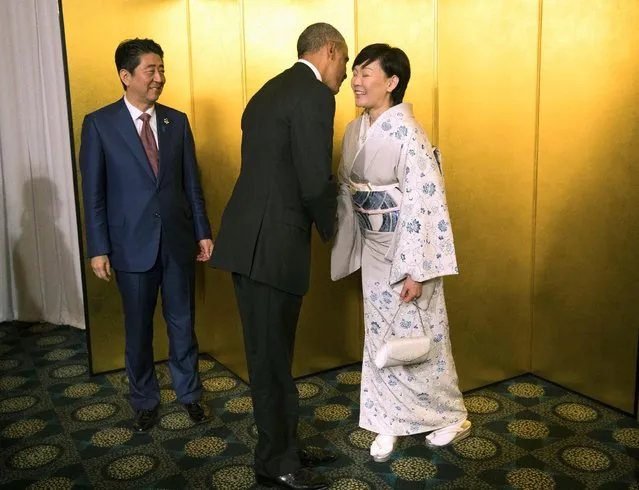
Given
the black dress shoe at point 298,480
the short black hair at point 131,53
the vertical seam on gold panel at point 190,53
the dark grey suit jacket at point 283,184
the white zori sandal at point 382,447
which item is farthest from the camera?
the vertical seam on gold panel at point 190,53

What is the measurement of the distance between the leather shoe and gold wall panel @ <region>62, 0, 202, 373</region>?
76 cm

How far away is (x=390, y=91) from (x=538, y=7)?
3.18 feet

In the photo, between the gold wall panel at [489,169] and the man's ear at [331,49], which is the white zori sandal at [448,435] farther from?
the man's ear at [331,49]

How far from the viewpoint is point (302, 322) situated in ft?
10.8

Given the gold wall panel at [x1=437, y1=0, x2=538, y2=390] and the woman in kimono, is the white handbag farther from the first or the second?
the gold wall panel at [x1=437, y1=0, x2=538, y2=390]

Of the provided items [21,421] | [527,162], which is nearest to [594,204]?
[527,162]

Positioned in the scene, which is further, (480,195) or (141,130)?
(480,195)

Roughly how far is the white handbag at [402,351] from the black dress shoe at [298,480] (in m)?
0.42

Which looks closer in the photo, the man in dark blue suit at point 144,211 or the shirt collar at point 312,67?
the shirt collar at point 312,67

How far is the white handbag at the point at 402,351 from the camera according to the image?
2346 millimetres

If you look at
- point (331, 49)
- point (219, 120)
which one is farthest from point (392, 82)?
point (219, 120)

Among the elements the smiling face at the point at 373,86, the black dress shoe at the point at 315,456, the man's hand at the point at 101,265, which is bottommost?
the black dress shoe at the point at 315,456

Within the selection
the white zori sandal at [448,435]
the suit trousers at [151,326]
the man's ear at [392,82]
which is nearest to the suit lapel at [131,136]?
the suit trousers at [151,326]

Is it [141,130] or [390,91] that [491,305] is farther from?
[141,130]
